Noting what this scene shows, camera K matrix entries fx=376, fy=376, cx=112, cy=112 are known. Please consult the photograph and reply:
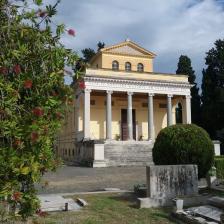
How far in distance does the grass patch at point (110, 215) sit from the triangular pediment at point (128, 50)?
33.9m

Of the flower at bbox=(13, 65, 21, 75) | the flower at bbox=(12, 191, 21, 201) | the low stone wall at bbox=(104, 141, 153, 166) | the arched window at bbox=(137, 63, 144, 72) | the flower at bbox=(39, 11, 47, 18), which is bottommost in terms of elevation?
the flower at bbox=(12, 191, 21, 201)

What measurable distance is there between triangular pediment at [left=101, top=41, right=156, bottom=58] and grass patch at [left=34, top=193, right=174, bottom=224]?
3386 cm

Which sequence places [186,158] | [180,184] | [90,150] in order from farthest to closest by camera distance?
[90,150]
[186,158]
[180,184]

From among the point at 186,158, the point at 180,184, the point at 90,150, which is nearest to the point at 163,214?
the point at 180,184

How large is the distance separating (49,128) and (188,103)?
129 ft

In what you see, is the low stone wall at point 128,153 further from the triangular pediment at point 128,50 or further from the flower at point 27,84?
the flower at point 27,84

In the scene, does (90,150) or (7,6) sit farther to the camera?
(90,150)

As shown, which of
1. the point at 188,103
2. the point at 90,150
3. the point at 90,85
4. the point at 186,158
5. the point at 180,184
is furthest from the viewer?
the point at 188,103

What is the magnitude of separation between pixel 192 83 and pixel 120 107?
12500mm

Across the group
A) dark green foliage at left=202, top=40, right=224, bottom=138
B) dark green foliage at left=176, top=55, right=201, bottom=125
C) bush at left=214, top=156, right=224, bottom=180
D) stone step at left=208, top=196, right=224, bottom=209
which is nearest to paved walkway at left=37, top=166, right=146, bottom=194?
bush at left=214, top=156, right=224, bottom=180

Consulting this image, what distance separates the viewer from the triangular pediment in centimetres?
4397

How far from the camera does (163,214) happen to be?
31.3ft

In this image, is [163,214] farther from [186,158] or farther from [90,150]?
[90,150]

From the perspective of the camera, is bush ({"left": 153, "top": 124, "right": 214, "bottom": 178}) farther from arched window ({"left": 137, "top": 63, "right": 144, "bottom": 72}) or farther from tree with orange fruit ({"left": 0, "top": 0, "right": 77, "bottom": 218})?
arched window ({"left": 137, "top": 63, "right": 144, "bottom": 72})
